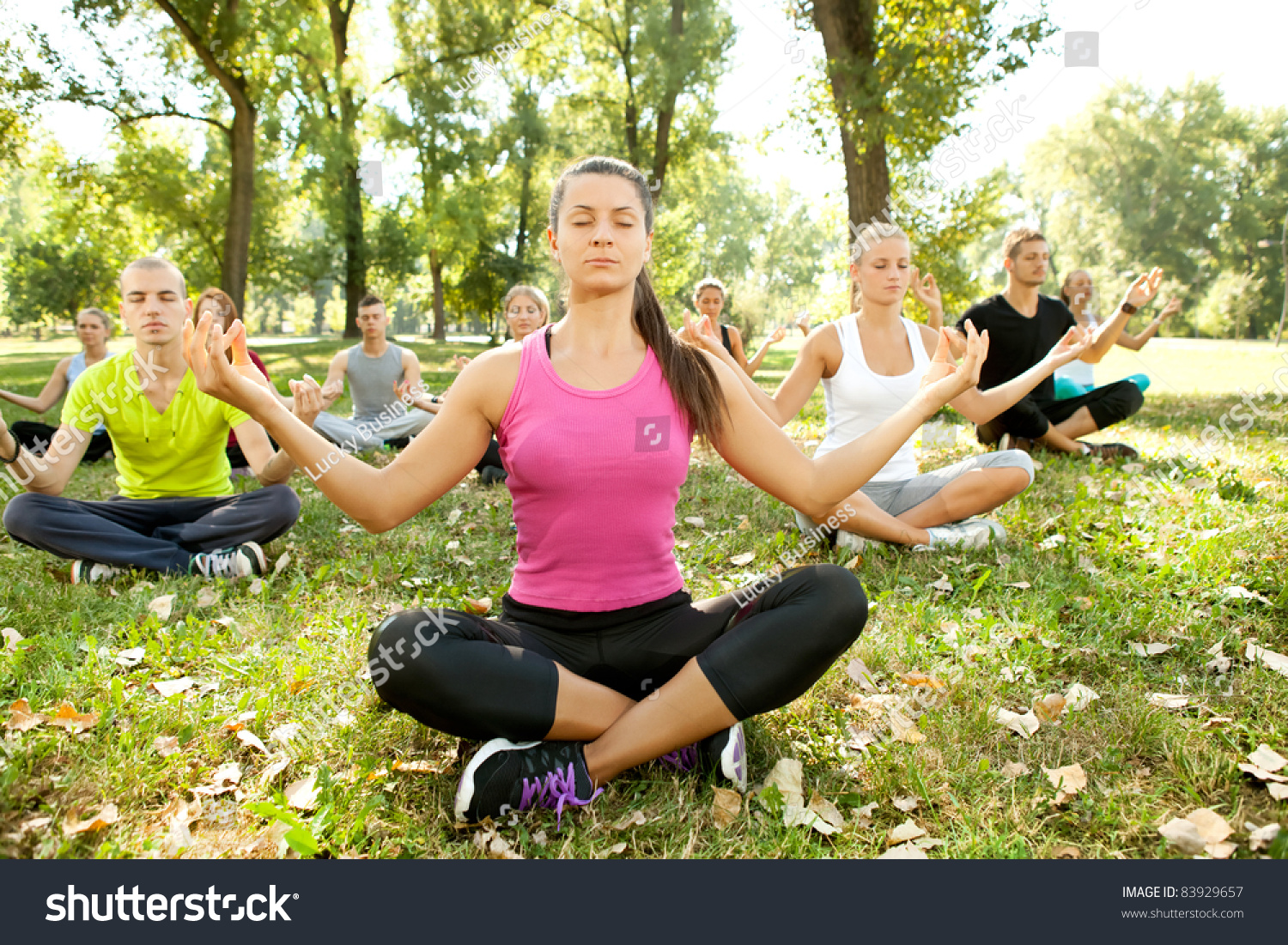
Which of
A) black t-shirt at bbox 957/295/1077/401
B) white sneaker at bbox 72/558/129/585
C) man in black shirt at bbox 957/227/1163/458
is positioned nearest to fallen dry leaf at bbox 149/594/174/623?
white sneaker at bbox 72/558/129/585

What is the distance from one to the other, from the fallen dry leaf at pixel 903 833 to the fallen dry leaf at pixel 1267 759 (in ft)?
3.65

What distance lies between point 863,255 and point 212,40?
16871 millimetres

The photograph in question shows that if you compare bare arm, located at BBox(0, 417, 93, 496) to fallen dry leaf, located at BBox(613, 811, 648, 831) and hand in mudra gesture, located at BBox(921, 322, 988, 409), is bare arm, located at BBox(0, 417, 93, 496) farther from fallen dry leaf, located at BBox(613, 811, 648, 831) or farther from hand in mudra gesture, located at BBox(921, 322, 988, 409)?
hand in mudra gesture, located at BBox(921, 322, 988, 409)

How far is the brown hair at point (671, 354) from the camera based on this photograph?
249 centimetres

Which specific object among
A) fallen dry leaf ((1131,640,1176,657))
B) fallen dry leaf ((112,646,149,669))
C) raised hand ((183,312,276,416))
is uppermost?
raised hand ((183,312,276,416))

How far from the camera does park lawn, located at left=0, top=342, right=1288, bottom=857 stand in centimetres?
224

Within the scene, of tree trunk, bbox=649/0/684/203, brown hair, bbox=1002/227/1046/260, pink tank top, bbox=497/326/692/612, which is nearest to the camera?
pink tank top, bbox=497/326/692/612

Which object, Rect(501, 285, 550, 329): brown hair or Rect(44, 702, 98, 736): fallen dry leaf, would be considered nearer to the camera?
Rect(44, 702, 98, 736): fallen dry leaf

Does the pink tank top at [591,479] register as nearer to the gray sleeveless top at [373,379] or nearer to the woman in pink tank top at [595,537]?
the woman in pink tank top at [595,537]

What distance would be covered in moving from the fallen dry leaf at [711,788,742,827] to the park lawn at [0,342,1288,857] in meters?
0.03

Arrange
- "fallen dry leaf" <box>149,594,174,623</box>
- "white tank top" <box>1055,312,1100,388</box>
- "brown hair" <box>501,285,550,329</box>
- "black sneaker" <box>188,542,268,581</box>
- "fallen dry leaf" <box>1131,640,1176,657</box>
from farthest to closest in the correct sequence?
1. "white tank top" <box>1055,312,1100,388</box>
2. "brown hair" <box>501,285,550,329</box>
3. "black sneaker" <box>188,542,268,581</box>
4. "fallen dry leaf" <box>149,594,174,623</box>
5. "fallen dry leaf" <box>1131,640,1176,657</box>

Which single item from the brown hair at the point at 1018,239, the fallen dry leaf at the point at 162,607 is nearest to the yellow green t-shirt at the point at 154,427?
the fallen dry leaf at the point at 162,607
